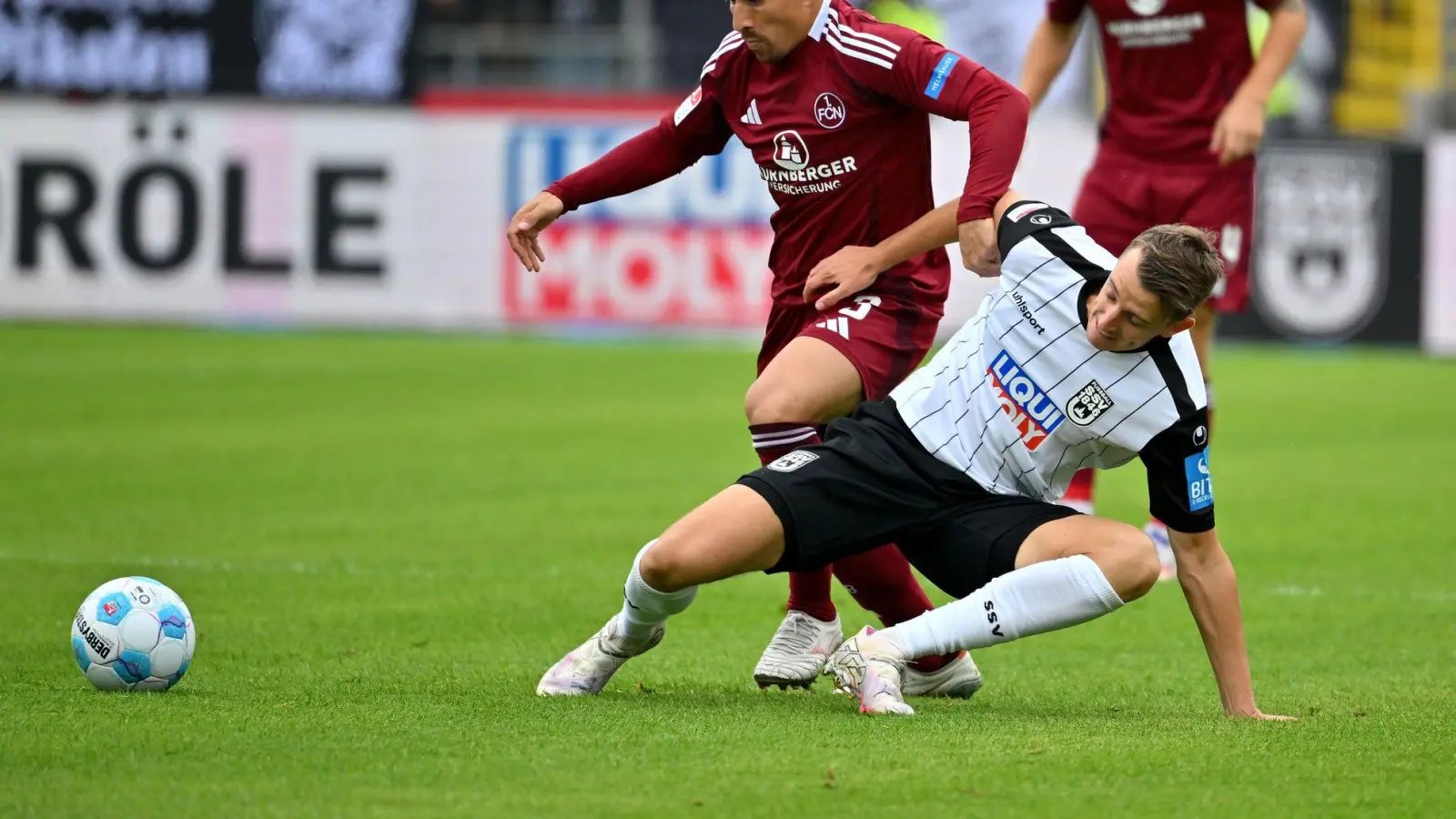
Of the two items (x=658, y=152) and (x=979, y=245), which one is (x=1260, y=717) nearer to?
(x=979, y=245)

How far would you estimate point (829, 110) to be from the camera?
564cm

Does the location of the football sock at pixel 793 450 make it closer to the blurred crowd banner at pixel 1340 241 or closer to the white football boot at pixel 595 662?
the white football boot at pixel 595 662

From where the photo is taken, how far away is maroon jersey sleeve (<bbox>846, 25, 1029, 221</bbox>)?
527 centimetres

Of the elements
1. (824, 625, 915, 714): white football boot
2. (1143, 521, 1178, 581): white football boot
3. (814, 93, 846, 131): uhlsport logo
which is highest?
(814, 93, 846, 131): uhlsport logo

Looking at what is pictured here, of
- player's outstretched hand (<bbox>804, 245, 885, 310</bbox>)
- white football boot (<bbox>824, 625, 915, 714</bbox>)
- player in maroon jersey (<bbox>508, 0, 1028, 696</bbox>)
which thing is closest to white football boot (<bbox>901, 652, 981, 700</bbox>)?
player in maroon jersey (<bbox>508, 0, 1028, 696</bbox>)

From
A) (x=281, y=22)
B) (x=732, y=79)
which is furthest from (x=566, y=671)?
(x=281, y=22)

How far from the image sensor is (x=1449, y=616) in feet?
22.4

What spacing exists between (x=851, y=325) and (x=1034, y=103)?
8.94 feet

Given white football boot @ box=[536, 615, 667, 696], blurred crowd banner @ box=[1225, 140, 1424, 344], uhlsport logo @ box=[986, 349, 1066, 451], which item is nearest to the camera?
uhlsport logo @ box=[986, 349, 1066, 451]

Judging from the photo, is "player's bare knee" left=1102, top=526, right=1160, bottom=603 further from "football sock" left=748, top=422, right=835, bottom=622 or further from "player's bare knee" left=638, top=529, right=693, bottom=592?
"player's bare knee" left=638, top=529, right=693, bottom=592

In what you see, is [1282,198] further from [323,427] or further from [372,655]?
[372,655]

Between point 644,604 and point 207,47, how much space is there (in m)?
16.0

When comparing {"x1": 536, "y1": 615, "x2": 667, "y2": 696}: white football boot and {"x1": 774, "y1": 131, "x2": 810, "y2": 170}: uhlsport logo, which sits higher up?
{"x1": 774, "y1": 131, "x2": 810, "y2": 170}: uhlsport logo

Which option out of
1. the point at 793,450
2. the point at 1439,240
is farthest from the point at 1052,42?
the point at 1439,240
